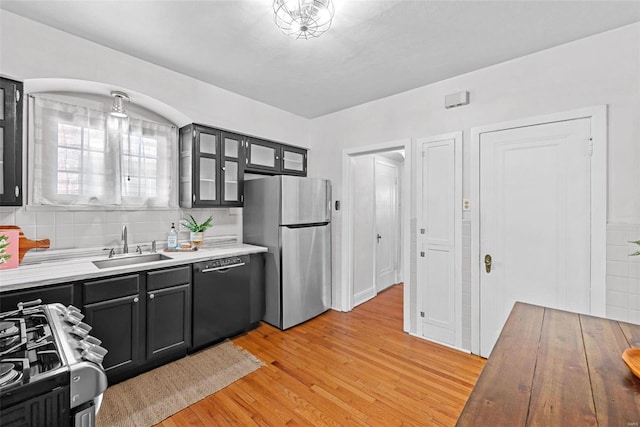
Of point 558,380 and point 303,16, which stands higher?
point 303,16

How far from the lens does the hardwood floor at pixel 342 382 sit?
1913 millimetres

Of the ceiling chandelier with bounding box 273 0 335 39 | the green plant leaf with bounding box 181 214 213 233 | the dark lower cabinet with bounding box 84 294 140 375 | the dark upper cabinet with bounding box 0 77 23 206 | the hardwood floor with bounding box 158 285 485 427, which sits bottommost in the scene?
the hardwood floor with bounding box 158 285 485 427

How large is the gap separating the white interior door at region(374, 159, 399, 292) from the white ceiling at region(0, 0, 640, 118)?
6.40 ft

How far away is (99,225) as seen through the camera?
2.61 meters

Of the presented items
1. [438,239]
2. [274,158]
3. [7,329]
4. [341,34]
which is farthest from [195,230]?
[438,239]

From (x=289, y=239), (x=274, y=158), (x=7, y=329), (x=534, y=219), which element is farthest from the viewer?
(x=274, y=158)

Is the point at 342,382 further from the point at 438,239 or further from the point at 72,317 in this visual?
the point at 72,317

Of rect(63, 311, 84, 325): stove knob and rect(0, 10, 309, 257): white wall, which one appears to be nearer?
rect(63, 311, 84, 325): stove knob

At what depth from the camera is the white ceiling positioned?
6.17ft

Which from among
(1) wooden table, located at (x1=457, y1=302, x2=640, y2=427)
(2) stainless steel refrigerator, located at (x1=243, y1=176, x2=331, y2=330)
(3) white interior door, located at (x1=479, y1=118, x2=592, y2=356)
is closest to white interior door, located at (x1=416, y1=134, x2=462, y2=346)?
(3) white interior door, located at (x1=479, y1=118, x2=592, y2=356)

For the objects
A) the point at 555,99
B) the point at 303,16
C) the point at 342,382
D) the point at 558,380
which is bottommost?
the point at 342,382

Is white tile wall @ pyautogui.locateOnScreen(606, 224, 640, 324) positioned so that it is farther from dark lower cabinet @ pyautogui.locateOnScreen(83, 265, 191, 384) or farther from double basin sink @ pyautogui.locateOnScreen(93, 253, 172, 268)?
double basin sink @ pyautogui.locateOnScreen(93, 253, 172, 268)

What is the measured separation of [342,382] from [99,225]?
2531 mm

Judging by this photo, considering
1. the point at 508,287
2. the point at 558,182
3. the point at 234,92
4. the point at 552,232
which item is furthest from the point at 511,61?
the point at 234,92
